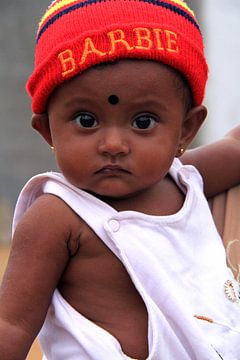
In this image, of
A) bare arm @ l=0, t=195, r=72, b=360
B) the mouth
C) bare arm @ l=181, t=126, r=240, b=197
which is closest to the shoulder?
bare arm @ l=0, t=195, r=72, b=360

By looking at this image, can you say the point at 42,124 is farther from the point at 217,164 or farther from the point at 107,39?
the point at 217,164

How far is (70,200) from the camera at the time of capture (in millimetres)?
1747

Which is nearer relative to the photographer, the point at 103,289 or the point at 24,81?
the point at 103,289

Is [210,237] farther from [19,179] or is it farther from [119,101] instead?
[19,179]

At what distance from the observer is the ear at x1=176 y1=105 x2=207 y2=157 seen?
6.09 feet

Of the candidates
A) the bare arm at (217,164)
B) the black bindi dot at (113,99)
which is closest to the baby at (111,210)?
the black bindi dot at (113,99)

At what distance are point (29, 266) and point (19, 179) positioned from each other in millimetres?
5080

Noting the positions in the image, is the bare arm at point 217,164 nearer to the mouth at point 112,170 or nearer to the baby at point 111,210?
the baby at point 111,210

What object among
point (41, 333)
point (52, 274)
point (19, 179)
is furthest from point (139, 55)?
point (19, 179)

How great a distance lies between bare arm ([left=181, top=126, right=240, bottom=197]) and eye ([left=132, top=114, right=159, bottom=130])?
0.43 meters

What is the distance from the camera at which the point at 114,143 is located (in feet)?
5.41

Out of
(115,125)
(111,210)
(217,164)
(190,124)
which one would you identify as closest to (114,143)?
(115,125)

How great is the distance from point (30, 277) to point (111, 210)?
0.22 metres

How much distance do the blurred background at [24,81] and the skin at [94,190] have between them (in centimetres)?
484
